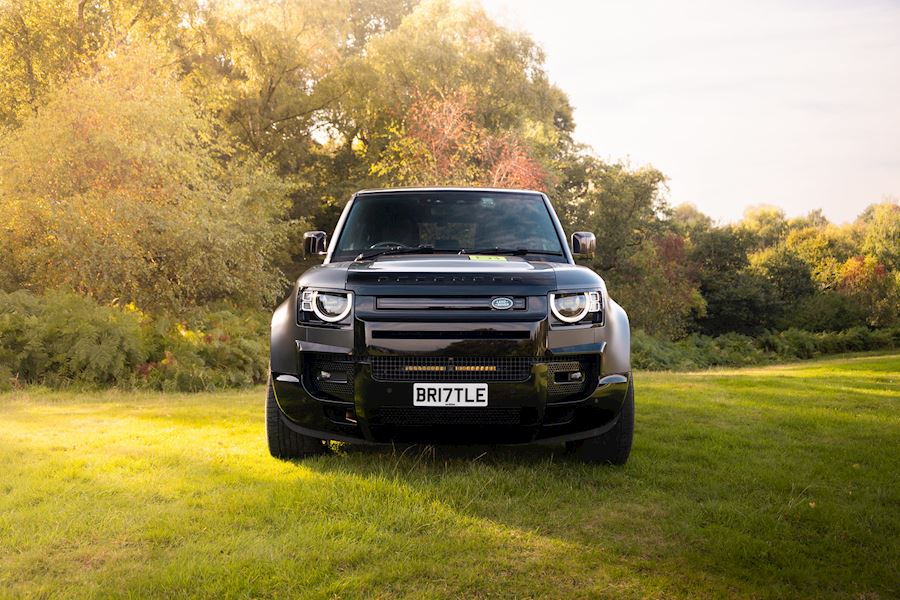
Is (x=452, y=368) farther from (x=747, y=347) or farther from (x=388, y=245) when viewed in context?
(x=747, y=347)

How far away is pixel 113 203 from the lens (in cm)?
1487

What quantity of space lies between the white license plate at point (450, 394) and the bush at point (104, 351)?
8.30 meters

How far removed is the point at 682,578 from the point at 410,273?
231 cm

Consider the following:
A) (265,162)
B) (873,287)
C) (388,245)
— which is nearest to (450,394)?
(388,245)

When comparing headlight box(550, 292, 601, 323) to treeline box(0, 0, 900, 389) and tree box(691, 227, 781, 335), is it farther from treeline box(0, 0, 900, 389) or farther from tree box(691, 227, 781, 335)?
tree box(691, 227, 781, 335)

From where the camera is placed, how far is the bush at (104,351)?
11594 millimetres

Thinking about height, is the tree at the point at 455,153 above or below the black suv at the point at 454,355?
above

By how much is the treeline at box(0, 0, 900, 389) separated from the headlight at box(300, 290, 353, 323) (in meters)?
7.96

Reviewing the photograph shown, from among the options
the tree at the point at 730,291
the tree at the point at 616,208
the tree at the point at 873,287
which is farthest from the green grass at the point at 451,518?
the tree at the point at 873,287

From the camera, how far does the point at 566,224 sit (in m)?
29.7

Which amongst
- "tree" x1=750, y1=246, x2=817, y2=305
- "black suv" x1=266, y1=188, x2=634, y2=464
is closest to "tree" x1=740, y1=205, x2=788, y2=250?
"tree" x1=750, y1=246, x2=817, y2=305

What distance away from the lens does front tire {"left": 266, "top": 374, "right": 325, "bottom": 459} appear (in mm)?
5465

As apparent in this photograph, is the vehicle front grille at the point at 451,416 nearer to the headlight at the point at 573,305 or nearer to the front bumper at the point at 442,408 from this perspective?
the front bumper at the point at 442,408

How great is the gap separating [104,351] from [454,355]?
8683 mm
